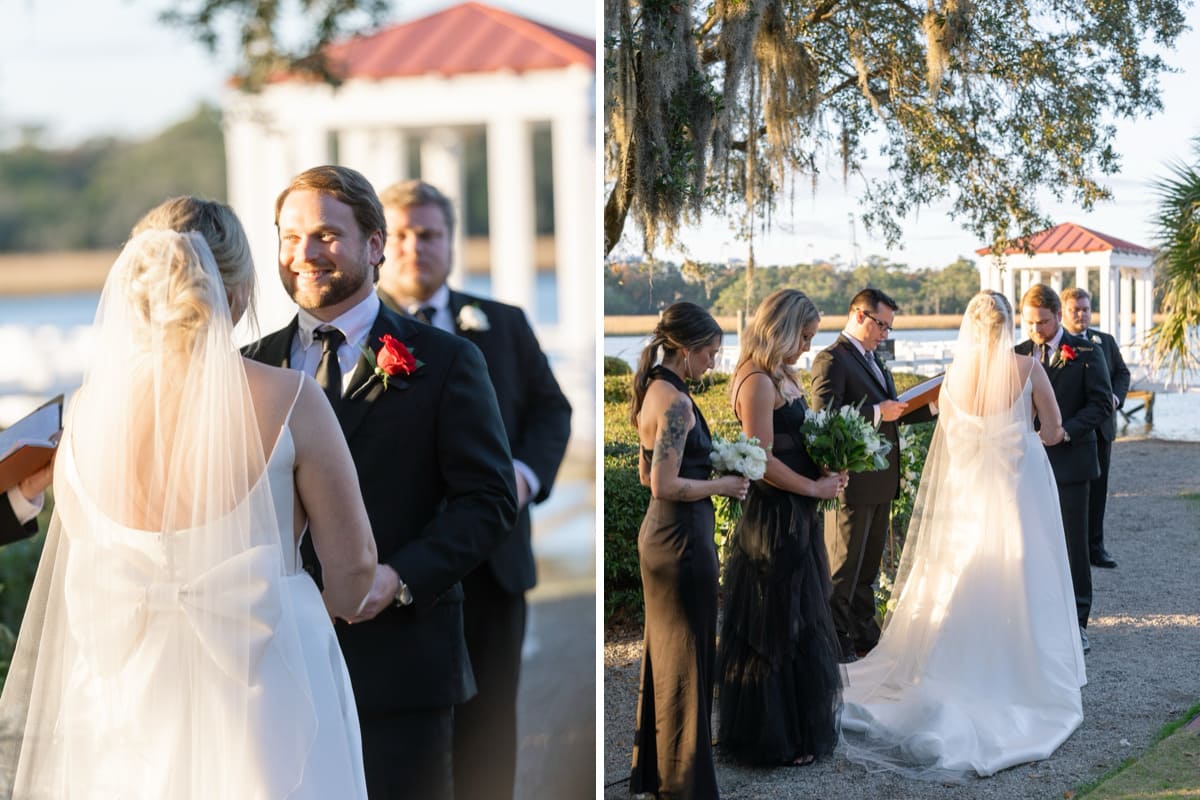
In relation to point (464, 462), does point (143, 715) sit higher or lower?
lower

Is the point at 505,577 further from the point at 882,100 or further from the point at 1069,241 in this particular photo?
the point at 1069,241

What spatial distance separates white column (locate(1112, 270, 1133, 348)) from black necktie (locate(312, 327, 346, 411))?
2819 mm

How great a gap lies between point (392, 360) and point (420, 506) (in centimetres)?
38

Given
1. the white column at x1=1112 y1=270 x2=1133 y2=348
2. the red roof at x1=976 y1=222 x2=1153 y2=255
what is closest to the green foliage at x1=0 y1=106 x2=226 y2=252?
the red roof at x1=976 y1=222 x2=1153 y2=255

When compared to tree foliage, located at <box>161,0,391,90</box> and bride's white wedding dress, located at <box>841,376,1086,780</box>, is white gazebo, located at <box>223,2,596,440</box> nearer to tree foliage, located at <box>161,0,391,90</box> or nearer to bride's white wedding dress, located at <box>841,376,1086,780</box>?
tree foliage, located at <box>161,0,391,90</box>

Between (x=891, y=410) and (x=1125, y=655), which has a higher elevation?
(x=891, y=410)

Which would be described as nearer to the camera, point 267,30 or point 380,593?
point 380,593

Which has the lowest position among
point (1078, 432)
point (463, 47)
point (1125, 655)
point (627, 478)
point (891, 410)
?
point (1125, 655)

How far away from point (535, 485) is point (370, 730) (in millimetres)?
957

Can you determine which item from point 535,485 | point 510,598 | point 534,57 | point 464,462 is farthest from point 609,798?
point 534,57

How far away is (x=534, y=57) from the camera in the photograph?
3.74 m

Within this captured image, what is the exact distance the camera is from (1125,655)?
13.7 feet

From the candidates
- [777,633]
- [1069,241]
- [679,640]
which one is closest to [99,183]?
[679,640]

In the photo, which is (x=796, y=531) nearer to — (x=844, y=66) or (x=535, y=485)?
(x=535, y=485)
